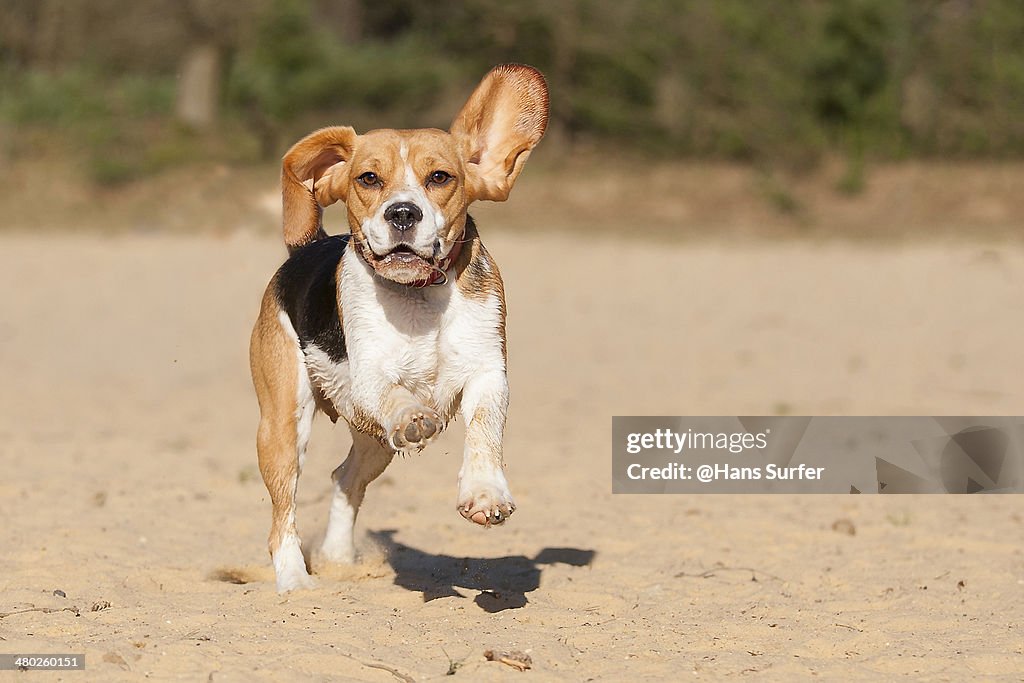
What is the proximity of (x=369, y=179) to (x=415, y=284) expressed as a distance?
0.41 meters

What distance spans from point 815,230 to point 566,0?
688 cm

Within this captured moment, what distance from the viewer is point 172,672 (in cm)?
446

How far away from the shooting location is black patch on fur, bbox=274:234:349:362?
5.68 m

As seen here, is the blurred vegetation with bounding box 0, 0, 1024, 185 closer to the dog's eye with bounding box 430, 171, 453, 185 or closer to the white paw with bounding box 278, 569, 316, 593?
the white paw with bounding box 278, 569, 316, 593

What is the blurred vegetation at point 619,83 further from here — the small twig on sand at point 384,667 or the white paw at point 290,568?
the small twig on sand at point 384,667

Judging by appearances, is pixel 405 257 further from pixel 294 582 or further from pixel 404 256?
pixel 294 582

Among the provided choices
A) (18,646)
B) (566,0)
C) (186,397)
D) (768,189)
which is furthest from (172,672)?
(566,0)

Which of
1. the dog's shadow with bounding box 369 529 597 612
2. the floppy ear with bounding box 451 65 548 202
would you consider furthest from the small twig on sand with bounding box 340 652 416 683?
the floppy ear with bounding box 451 65 548 202

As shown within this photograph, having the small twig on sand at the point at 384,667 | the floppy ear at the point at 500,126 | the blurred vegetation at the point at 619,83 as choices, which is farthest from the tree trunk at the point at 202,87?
the small twig on sand at the point at 384,667

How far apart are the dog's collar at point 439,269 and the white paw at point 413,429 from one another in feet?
1.60

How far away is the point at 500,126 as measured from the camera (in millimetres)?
5543

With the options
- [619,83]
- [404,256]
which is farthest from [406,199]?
[619,83]

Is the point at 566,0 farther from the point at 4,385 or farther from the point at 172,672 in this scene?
the point at 172,672

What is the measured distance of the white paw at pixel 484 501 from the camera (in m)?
4.86
